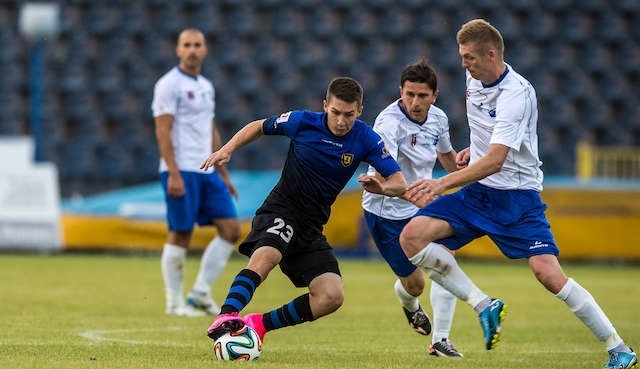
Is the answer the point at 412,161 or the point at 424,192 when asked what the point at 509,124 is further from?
the point at 412,161

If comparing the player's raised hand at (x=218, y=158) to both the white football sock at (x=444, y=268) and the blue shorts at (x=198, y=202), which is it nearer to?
the white football sock at (x=444, y=268)

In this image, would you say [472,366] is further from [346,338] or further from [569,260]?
[569,260]

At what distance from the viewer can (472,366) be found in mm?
Answer: 6566

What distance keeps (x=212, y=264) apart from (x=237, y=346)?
12.5ft

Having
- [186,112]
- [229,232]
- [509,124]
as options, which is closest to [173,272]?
[229,232]

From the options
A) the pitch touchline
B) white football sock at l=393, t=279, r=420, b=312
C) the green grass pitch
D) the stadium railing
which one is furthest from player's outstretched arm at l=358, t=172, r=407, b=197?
the stadium railing

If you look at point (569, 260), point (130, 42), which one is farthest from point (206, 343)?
point (130, 42)

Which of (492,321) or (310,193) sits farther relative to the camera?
(310,193)

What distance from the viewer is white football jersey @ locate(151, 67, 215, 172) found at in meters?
10.1

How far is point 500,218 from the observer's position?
21.6 feet

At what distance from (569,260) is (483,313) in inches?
471

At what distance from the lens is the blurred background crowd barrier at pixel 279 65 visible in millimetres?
22078

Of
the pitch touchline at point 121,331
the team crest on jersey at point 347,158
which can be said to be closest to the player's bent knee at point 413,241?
the team crest on jersey at point 347,158

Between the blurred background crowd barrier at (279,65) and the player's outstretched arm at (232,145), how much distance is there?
1519 cm
